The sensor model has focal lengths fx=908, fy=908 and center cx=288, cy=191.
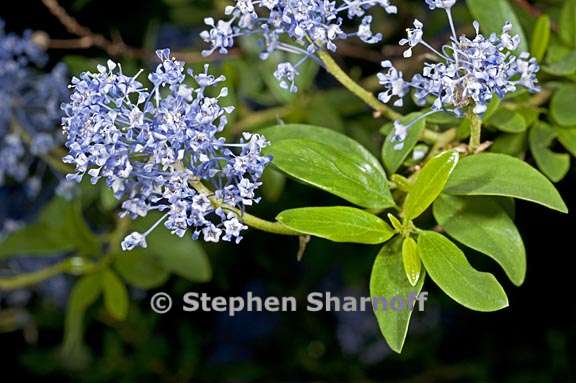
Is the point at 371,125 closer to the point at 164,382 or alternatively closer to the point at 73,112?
the point at 164,382

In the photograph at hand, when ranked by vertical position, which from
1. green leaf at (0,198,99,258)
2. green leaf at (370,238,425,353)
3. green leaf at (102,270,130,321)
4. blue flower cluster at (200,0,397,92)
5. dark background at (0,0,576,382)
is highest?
blue flower cluster at (200,0,397,92)

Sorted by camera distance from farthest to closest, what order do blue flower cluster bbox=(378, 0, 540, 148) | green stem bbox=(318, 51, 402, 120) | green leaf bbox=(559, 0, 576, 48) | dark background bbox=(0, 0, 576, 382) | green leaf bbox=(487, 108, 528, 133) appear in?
1. dark background bbox=(0, 0, 576, 382)
2. green leaf bbox=(559, 0, 576, 48)
3. green leaf bbox=(487, 108, 528, 133)
4. green stem bbox=(318, 51, 402, 120)
5. blue flower cluster bbox=(378, 0, 540, 148)

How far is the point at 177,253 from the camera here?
1230mm

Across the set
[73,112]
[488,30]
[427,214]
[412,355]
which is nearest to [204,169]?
[73,112]

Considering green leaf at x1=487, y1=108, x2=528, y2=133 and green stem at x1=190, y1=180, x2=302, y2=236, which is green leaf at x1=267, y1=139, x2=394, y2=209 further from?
green leaf at x1=487, y1=108, x2=528, y2=133

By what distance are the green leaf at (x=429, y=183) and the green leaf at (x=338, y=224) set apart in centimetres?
3

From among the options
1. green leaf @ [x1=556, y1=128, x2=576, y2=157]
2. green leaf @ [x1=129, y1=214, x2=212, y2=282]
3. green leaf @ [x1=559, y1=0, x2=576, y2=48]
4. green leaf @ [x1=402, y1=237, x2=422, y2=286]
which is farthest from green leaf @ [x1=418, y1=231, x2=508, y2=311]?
green leaf @ [x1=129, y1=214, x2=212, y2=282]

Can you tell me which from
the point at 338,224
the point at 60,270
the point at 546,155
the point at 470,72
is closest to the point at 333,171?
the point at 338,224

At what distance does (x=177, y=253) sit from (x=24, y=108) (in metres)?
0.29

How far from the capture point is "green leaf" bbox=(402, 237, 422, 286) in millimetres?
723

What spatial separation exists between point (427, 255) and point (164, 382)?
90cm

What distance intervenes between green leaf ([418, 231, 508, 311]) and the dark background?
672 millimetres

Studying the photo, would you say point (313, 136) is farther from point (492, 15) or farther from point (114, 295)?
point (114, 295)

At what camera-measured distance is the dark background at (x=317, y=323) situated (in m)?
1.48
